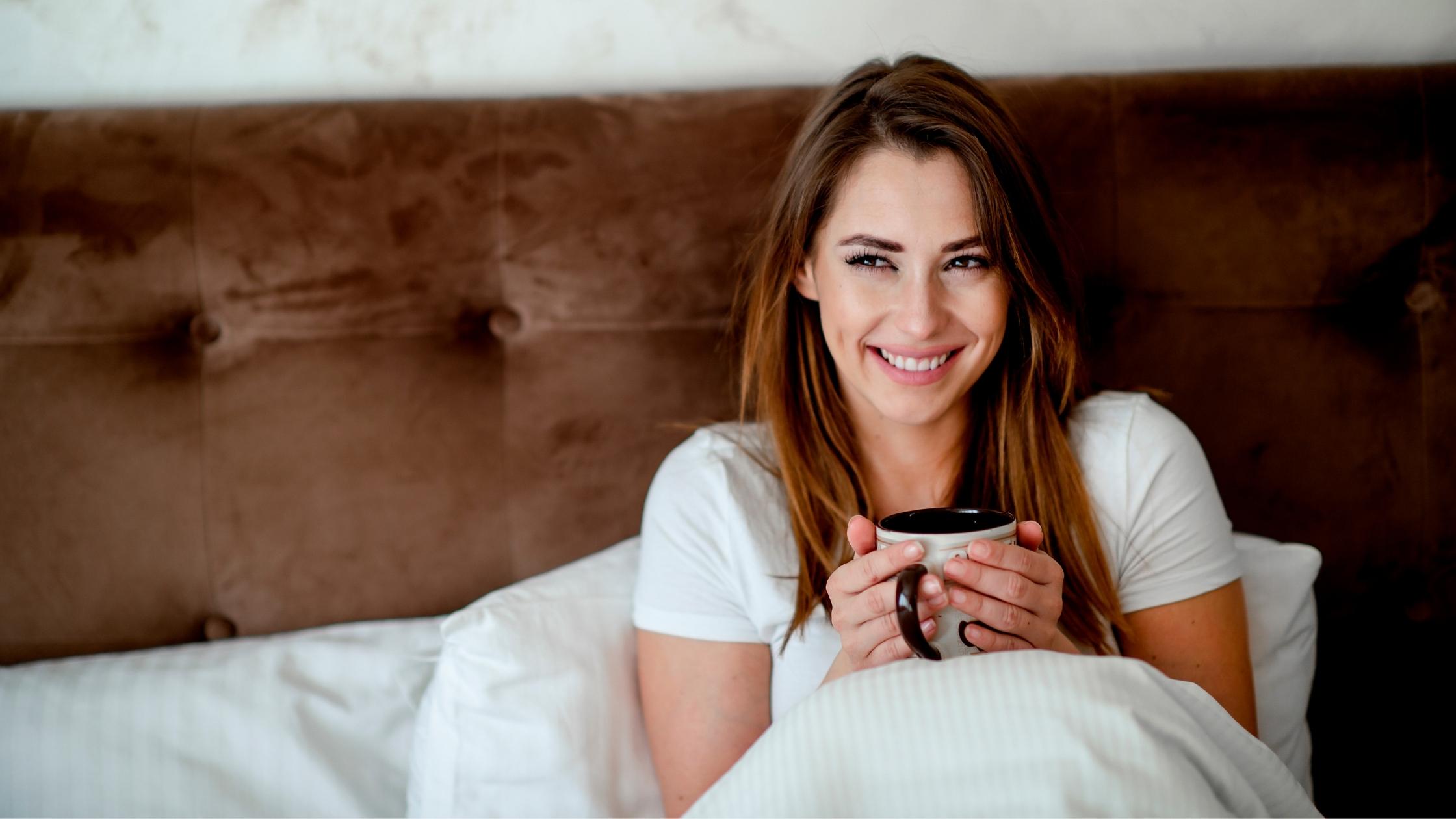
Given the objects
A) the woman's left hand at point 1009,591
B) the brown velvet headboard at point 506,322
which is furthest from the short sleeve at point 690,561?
the woman's left hand at point 1009,591

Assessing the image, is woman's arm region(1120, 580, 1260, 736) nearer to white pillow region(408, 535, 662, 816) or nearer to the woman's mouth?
the woman's mouth

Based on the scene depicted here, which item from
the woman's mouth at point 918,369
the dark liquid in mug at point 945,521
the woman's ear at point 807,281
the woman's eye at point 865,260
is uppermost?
the woman's eye at point 865,260

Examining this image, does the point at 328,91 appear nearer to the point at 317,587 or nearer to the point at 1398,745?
the point at 317,587

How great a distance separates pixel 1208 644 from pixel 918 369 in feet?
1.26

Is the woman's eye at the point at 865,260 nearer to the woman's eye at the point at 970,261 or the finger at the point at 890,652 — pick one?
the woman's eye at the point at 970,261

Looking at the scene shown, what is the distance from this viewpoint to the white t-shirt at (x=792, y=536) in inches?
35.7

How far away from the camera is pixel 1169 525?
907 mm

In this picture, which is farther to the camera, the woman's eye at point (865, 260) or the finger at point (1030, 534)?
the woman's eye at point (865, 260)

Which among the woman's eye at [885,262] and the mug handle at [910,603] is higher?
the woman's eye at [885,262]

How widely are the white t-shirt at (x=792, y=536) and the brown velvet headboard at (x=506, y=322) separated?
0.43 ft

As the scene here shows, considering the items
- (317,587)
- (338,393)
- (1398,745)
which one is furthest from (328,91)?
(1398,745)

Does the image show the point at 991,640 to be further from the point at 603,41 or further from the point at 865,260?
the point at 603,41

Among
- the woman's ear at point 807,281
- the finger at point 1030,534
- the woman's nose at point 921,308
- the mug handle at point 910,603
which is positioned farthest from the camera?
the woman's ear at point 807,281

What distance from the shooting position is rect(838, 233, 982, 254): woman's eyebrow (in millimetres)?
859
